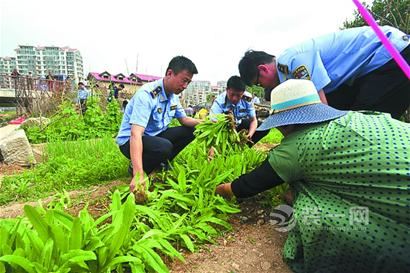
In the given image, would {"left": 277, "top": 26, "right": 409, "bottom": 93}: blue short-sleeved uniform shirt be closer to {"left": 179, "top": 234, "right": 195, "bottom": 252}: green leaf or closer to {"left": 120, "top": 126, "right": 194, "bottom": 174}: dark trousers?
{"left": 120, "top": 126, "right": 194, "bottom": 174}: dark trousers

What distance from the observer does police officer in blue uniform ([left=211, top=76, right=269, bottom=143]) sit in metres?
3.33

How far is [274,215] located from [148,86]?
1.42 m

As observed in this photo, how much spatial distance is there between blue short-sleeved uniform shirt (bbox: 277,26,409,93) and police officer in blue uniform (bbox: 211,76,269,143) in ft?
3.16

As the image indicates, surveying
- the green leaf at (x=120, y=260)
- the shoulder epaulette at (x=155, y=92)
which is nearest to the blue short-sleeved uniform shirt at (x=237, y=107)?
the shoulder epaulette at (x=155, y=92)

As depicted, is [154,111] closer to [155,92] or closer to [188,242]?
[155,92]

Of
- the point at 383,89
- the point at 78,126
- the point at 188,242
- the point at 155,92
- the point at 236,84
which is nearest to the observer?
the point at 188,242

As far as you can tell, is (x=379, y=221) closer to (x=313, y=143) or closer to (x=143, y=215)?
(x=313, y=143)

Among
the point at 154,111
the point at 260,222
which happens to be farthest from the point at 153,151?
the point at 260,222

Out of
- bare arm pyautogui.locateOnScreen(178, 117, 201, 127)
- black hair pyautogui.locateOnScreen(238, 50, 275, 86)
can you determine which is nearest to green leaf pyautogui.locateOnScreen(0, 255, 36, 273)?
black hair pyautogui.locateOnScreen(238, 50, 275, 86)

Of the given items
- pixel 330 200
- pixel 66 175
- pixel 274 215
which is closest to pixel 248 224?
pixel 274 215

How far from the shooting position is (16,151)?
432 centimetres

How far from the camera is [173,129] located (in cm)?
309

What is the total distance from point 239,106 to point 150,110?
52.5 inches

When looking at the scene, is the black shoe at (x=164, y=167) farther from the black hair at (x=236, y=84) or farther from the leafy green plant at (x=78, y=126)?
the leafy green plant at (x=78, y=126)
